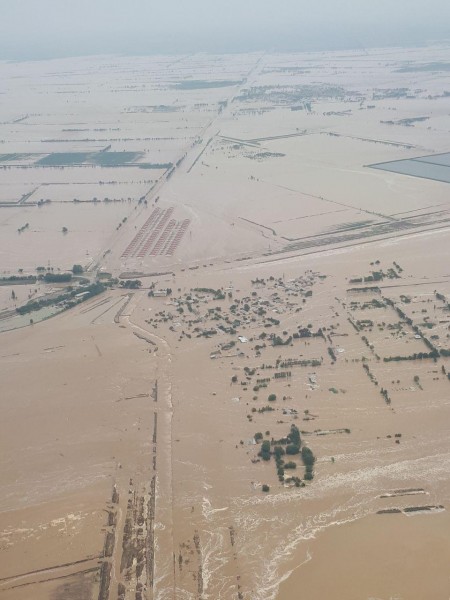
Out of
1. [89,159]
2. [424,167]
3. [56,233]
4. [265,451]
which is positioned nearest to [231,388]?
[265,451]

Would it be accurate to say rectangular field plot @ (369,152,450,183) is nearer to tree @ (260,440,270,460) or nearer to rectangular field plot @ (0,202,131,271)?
rectangular field plot @ (0,202,131,271)

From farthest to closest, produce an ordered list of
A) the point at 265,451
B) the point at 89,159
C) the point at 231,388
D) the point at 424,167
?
the point at 89,159, the point at 424,167, the point at 231,388, the point at 265,451

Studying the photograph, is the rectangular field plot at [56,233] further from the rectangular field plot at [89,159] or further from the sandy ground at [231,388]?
the rectangular field plot at [89,159]

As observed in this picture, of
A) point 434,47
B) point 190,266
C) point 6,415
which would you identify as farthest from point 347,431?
point 434,47

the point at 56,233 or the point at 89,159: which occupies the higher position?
the point at 89,159

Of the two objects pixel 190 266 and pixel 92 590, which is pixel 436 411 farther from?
pixel 190 266

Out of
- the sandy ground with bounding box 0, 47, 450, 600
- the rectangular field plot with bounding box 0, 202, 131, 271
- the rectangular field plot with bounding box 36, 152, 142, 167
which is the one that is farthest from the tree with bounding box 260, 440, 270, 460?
the rectangular field plot with bounding box 36, 152, 142, 167

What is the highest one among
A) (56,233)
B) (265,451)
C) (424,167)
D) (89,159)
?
(89,159)

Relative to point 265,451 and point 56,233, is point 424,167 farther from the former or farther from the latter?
point 265,451
